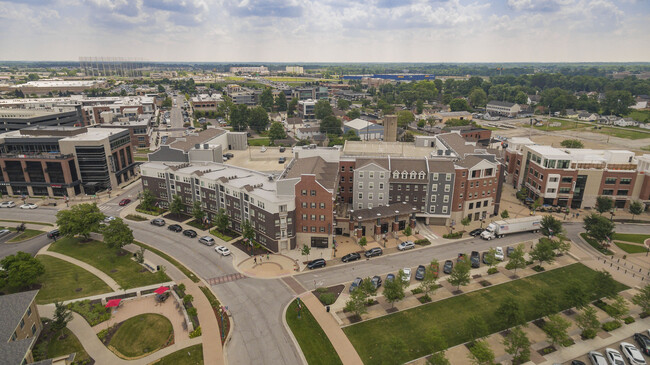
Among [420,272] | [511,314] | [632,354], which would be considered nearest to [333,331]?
[420,272]

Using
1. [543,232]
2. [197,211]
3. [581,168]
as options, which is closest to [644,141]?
[581,168]

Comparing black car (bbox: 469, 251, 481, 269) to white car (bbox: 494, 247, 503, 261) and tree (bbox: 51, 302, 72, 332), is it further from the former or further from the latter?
tree (bbox: 51, 302, 72, 332)

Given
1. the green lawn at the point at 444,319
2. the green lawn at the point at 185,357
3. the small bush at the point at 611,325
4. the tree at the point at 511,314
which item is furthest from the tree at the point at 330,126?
the green lawn at the point at 185,357

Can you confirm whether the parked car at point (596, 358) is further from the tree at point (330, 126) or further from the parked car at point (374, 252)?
the tree at point (330, 126)

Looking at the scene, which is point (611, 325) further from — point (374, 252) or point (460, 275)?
point (374, 252)

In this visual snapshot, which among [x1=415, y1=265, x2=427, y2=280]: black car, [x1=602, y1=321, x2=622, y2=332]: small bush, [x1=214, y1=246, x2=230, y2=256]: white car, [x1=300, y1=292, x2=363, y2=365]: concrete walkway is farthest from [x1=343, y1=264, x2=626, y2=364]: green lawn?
[x1=214, y1=246, x2=230, y2=256]: white car

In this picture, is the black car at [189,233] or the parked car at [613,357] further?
the black car at [189,233]
